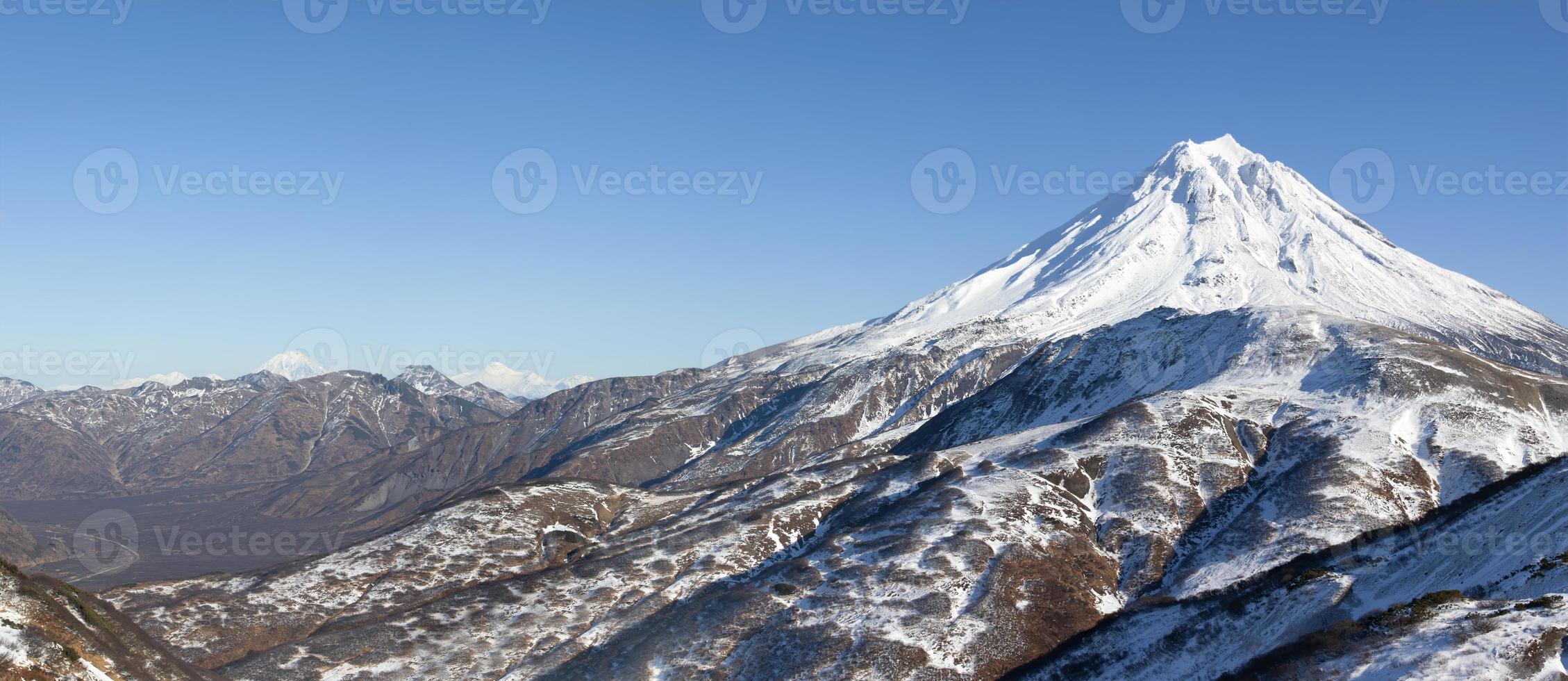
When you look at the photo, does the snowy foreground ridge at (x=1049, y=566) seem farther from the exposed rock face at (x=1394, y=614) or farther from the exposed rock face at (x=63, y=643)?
the exposed rock face at (x=63, y=643)

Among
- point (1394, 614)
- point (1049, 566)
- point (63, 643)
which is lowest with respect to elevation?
point (1049, 566)

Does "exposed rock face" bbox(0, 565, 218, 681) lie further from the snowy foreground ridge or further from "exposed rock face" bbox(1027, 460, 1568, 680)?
"exposed rock face" bbox(1027, 460, 1568, 680)

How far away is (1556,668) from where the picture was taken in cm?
5828

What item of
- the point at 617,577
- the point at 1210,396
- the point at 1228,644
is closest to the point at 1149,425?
the point at 1210,396

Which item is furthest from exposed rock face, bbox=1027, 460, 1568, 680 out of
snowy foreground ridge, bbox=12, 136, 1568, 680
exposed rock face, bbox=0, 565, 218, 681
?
exposed rock face, bbox=0, 565, 218, 681

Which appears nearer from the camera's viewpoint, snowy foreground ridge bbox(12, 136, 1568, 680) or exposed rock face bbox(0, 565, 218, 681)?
exposed rock face bbox(0, 565, 218, 681)

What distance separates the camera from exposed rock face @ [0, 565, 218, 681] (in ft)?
198

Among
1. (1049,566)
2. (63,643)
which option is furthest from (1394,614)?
(63,643)

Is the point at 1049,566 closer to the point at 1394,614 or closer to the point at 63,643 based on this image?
the point at 1394,614

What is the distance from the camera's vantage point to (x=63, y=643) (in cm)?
6419

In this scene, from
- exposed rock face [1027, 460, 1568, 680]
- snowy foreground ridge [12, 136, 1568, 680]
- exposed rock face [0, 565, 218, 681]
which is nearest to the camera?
exposed rock face [0, 565, 218, 681]

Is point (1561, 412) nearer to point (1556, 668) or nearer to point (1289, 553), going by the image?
point (1289, 553)

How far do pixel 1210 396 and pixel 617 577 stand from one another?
109598 millimetres

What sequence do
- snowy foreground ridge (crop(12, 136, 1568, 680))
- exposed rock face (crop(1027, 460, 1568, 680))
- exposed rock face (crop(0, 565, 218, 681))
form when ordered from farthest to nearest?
snowy foreground ridge (crop(12, 136, 1568, 680)) → exposed rock face (crop(1027, 460, 1568, 680)) → exposed rock face (crop(0, 565, 218, 681))
